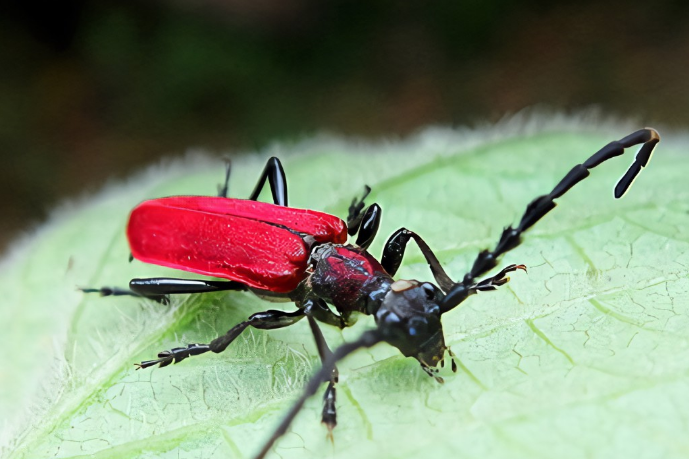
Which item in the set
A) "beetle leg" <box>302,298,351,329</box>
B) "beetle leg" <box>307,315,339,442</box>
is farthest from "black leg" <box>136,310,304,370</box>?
"beetle leg" <box>307,315,339,442</box>

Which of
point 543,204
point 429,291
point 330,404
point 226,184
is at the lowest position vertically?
point 330,404

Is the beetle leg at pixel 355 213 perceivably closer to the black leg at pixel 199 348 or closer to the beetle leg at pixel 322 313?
the beetle leg at pixel 322 313

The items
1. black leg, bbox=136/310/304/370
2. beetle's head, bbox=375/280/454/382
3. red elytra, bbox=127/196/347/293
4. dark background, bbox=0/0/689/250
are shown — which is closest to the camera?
beetle's head, bbox=375/280/454/382

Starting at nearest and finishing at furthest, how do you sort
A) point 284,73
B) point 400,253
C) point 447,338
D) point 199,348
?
point 447,338, point 199,348, point 400,253, point 284,73

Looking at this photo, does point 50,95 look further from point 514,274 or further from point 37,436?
point 514,274

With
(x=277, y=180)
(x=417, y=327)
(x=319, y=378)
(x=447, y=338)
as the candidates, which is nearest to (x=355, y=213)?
(x=277, y=180)

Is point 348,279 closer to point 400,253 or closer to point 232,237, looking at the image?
point 400,253

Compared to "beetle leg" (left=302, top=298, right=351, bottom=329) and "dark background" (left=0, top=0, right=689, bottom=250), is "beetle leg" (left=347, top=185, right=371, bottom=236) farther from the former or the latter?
"dark background" (left=0, top=0, right=689, bottom=250)
